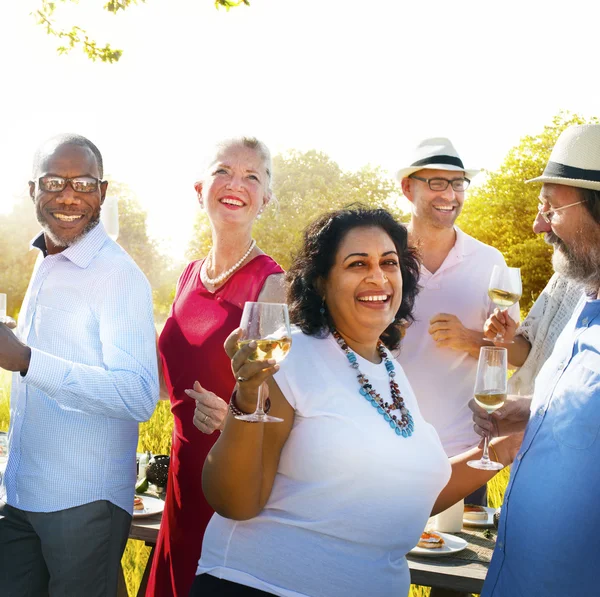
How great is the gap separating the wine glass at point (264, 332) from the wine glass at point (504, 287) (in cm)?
220

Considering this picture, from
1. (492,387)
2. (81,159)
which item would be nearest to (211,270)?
(81,159)

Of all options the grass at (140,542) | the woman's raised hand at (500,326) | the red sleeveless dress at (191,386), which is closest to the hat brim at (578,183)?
the red sleeveless dress at (191,386)

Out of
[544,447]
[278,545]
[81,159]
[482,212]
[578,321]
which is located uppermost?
[482,212]

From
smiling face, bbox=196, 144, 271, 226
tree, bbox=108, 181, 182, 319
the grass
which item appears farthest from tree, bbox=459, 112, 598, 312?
smiling face, bbox=196, 144, 271, 226

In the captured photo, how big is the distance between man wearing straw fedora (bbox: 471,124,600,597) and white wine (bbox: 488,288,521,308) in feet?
4.75

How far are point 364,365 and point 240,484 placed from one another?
2.12ft

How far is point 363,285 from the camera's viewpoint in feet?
9.30

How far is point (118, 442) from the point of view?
305cm

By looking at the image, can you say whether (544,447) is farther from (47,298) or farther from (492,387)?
(47,298)

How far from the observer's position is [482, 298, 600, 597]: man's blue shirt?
7.56ft

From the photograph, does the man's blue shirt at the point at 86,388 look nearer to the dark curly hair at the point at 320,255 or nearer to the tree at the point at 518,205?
the dark curly hair at the point at 320,255

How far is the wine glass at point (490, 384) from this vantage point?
3.03 m

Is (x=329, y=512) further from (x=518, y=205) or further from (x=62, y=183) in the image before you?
(x=518, y=205)

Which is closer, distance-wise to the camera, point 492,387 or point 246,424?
point 246,424
